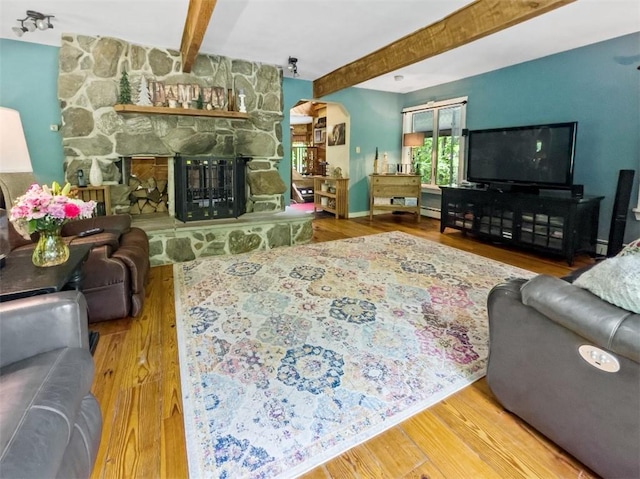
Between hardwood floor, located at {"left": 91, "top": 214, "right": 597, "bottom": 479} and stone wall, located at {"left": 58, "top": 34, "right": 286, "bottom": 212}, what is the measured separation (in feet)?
9.47

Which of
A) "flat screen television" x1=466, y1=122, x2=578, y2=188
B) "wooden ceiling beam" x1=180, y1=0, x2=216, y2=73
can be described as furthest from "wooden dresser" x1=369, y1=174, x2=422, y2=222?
"wooden ceiling beam" x1=180, y1=0, x2=216, y2=73

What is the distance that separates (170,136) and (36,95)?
1405 millimetres

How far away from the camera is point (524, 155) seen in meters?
4.39

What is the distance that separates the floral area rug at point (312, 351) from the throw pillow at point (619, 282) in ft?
2.84

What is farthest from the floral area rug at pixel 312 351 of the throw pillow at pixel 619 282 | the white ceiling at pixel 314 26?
the white ceiling at pixel 314 26

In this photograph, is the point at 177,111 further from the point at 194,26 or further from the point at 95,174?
the point at 194,26

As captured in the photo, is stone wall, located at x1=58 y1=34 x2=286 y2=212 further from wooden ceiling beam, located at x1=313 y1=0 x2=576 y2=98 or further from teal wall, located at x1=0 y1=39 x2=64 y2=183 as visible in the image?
wooden ceiling beam, located at x1=313 y1=0 x2=576 y2=98

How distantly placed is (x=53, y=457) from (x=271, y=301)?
1.94 m

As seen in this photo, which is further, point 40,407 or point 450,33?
point 450,33

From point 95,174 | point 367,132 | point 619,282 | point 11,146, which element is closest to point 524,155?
point 367,132

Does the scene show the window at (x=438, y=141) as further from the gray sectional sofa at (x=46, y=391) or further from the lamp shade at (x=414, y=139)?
the gray sectional sofa at (x=46, y=391)

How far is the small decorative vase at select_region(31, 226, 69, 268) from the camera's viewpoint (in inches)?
73.5

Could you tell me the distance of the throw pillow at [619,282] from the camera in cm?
110

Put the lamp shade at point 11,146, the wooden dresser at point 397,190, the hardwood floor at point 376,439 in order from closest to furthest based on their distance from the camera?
the hardwood floor at point 376,439
the lamp shade at point 11,146
the wooden dresser at point 397,190
